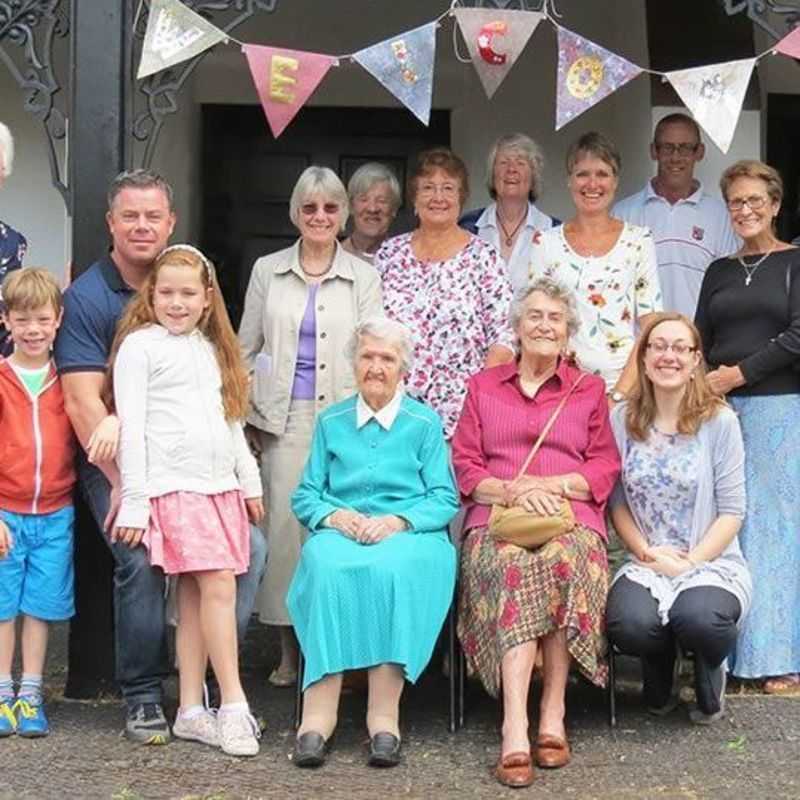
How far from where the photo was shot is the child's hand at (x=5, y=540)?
Result: 470 cm

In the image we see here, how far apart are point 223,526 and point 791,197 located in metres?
4.64

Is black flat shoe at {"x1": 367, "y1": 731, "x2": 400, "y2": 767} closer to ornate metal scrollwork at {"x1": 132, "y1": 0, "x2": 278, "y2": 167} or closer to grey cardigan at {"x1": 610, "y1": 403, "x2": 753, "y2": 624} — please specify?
grey cardigan at {"x1": 610, "y1": 403, "x2": 753, "y2": 624}

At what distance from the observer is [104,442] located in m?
4.60

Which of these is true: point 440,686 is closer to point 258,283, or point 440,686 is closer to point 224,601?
point 224,601

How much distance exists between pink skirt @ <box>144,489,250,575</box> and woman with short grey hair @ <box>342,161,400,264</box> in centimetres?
157

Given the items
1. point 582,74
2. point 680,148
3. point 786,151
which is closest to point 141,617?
point 582,74

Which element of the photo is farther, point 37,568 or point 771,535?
point 771,535

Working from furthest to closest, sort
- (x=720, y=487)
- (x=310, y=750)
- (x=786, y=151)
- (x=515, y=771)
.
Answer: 1. (x=786, y=151)
2. (x=720, y=487)
3. (x=310, y=750)
4. (x=515, y=771)

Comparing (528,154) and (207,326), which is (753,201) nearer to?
(528,154)

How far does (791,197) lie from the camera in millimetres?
8000

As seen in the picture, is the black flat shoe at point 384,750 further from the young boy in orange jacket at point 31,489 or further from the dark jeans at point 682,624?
the young boy in orange jacket at point 31,489

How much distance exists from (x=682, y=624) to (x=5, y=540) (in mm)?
2291

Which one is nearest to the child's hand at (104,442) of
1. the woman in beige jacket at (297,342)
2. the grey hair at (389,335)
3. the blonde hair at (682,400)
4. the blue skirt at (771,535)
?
the woman in beige jacket at (297,342)

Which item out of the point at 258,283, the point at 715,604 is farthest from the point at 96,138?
the point at 715,604
